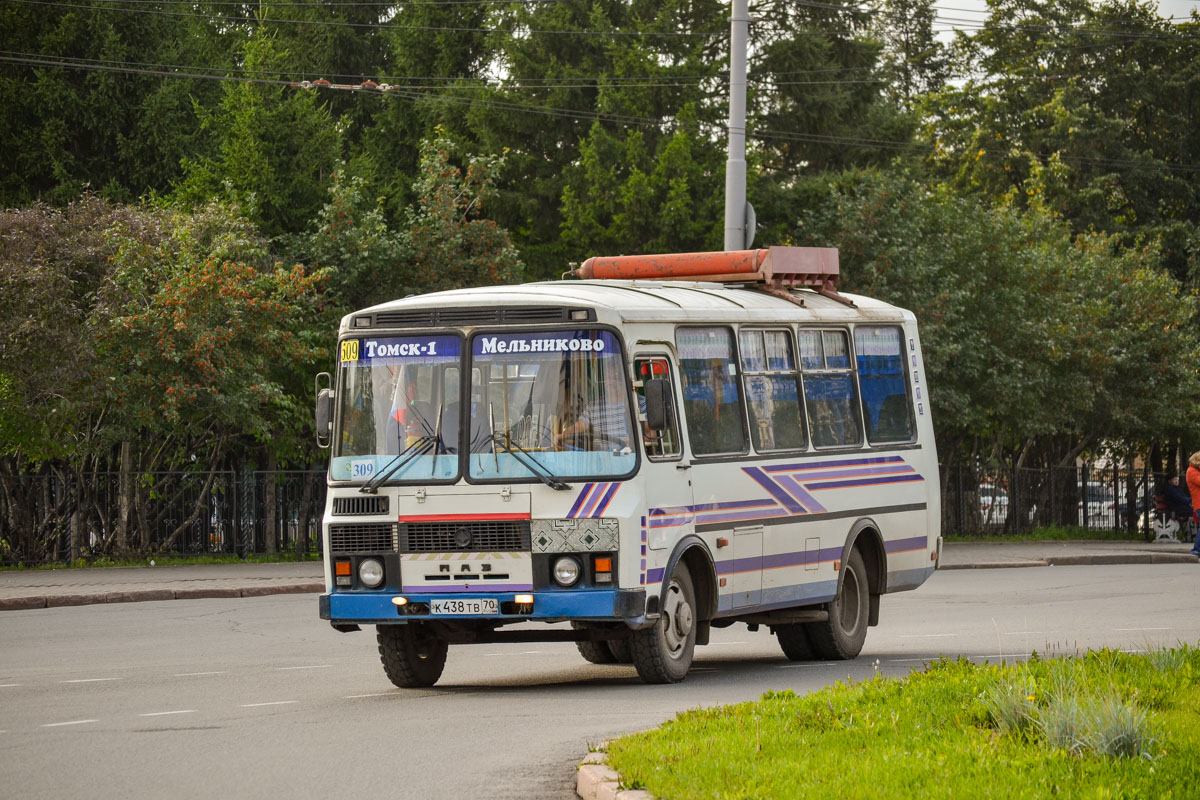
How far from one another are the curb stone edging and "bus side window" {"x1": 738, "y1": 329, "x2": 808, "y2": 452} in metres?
6.02

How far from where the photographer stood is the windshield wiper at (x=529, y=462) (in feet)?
42.5

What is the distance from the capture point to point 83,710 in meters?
12.7

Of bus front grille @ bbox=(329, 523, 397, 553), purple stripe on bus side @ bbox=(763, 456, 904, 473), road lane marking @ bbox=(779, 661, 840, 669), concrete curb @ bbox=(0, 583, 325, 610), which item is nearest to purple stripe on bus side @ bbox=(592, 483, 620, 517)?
bus front grille @ bbox=(329, 523, 397, 553)

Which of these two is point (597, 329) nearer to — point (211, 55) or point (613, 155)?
point (613, 155)

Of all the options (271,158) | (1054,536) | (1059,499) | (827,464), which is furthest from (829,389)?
(1059,499)

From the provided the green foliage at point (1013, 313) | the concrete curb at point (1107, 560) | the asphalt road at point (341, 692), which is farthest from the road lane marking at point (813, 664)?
the green foliage at point (1013, 313)

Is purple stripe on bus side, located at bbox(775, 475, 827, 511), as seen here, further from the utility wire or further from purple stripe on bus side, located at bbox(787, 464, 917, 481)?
the utility wire

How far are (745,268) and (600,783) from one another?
8532mm

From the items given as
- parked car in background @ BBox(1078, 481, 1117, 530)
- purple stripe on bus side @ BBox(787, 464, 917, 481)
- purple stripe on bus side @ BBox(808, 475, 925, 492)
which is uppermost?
purple stripe on bus side @ BBox(787, 464, 917, 481)

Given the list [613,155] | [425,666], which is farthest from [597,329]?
[613,155]

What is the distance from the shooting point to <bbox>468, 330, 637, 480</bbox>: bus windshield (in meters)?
13.1

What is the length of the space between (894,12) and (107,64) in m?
30.9

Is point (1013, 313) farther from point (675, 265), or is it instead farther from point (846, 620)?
point (846, 620)

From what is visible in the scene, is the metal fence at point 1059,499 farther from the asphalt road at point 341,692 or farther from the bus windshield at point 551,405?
the bus windshield at point 551,405
